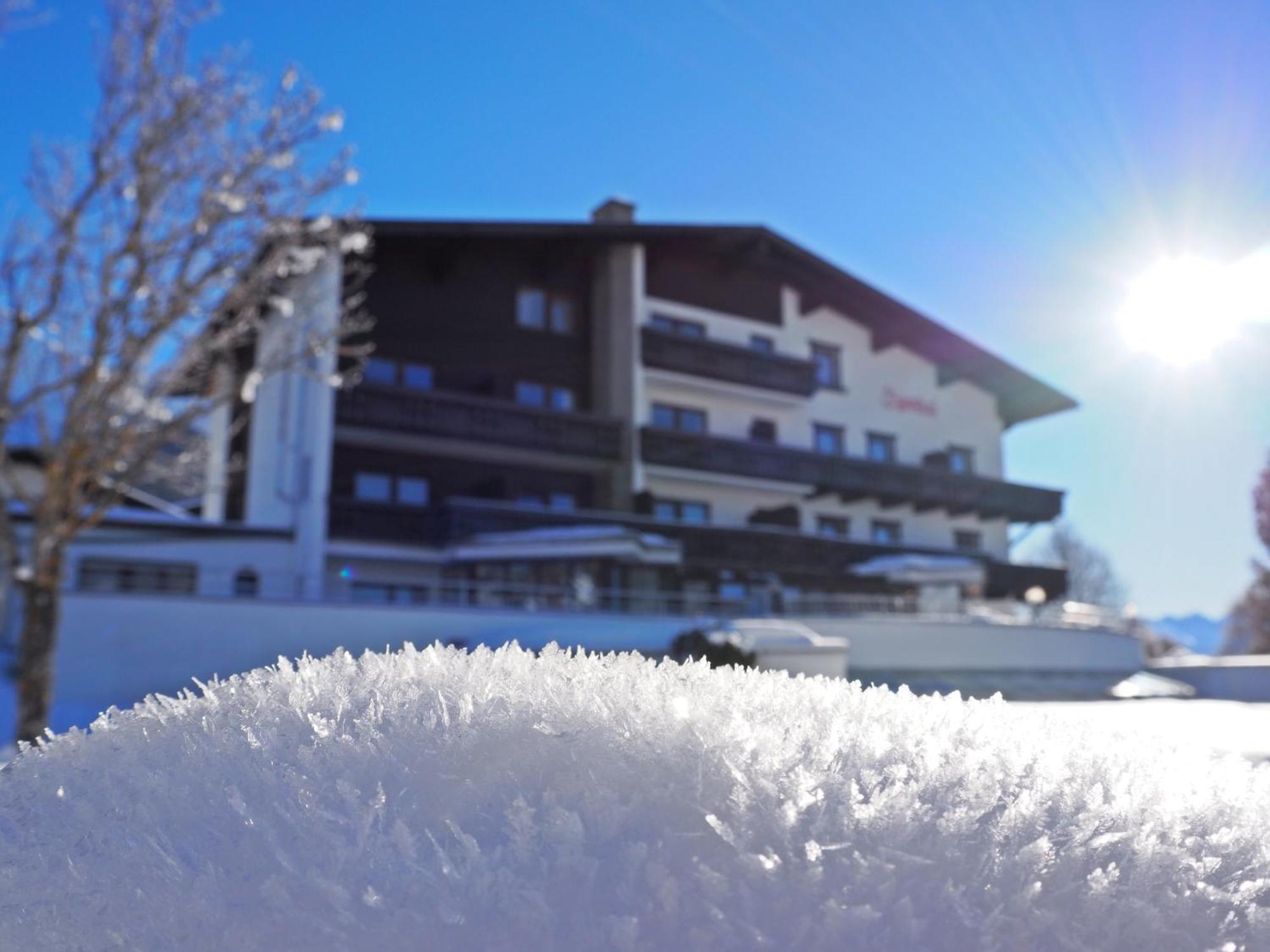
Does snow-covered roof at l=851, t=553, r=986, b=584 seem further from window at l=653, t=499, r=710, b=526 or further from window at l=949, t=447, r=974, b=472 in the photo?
window at l=949, t=447, r=974, b=472

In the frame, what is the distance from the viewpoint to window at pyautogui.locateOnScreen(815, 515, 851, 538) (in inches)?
1335

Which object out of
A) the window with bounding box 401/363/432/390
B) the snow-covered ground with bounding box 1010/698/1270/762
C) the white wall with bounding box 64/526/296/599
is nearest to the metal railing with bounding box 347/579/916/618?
the white wall with bounding box 64/526/296/599

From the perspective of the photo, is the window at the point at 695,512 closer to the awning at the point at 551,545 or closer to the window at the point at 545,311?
the window at the point at 545,311

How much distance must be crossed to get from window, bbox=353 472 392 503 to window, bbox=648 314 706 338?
870 centimetres

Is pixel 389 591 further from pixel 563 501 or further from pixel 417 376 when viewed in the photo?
pixel 563 501

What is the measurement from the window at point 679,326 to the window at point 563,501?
527cm

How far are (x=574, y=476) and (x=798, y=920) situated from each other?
27806 mm

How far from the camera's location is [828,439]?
115 ft

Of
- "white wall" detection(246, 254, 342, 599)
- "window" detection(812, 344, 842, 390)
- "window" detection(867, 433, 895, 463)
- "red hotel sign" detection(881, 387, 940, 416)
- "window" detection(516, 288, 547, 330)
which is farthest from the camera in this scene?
"red hotel sign" detection(881, 387, 940, 416)

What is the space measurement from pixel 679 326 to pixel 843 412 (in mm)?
6870

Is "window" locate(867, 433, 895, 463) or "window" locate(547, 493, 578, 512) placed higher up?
"window" locate(867, 433, 895, 463)

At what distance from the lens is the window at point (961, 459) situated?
3869 cm

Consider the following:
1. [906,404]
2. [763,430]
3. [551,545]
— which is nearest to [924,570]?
[763,430]

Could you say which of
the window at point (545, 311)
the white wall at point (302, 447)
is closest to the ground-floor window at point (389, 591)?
the white wall at point (302, 447)
